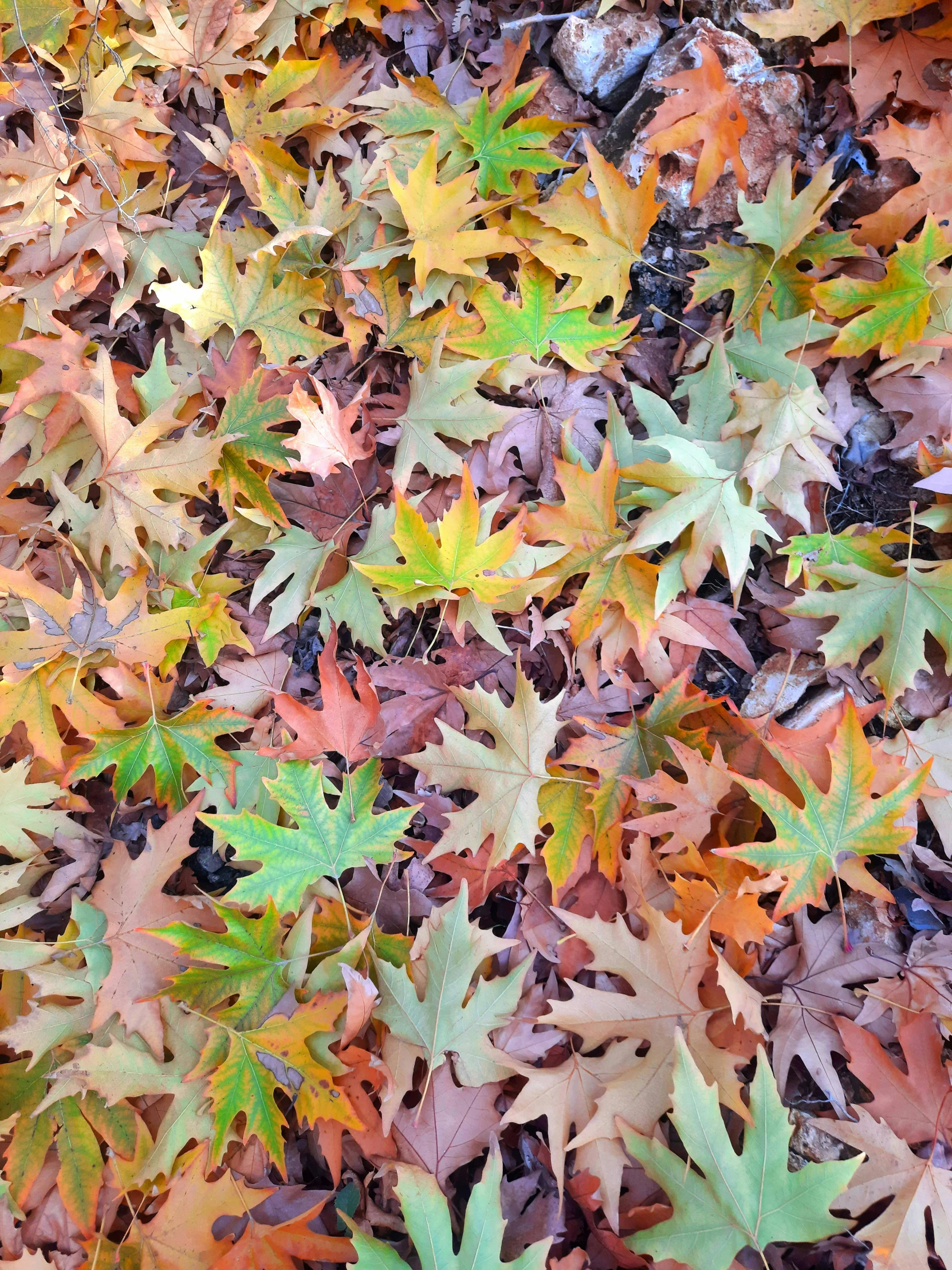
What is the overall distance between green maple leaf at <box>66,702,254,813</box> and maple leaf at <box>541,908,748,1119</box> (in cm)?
77

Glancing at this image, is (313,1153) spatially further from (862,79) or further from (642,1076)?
(862,79)

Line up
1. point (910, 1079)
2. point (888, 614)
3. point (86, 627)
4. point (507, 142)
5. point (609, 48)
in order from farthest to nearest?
1. point (609, 48)
2. point (507, 142)
3. point (86, 627)
4. point (888, 614)
5. point (910, 1079)

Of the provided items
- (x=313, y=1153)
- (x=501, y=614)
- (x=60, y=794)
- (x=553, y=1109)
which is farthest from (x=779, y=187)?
(x=313, y=1153)

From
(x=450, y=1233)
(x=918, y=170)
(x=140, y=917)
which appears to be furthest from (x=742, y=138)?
(x=450, y=1233)

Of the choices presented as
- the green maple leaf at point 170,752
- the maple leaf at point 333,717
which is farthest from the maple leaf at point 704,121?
the green maple leaf at point 170,752

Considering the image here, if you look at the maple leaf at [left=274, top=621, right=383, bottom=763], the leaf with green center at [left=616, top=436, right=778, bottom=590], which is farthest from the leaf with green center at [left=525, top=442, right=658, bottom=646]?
the maple leaf at [left=274, top=621, right=383, bottom=763]

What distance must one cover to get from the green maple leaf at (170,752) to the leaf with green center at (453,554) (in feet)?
1.52

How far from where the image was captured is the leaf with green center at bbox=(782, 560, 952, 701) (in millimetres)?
1416

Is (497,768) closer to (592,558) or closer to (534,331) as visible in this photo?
(592,558)

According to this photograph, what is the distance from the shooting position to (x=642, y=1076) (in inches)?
49.3

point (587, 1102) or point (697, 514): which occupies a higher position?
point (697, 514)

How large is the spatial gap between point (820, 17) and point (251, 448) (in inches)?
62.3

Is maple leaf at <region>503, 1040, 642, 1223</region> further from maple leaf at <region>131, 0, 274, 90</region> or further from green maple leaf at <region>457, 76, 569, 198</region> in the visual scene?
maple leaf at <region>131, 0, 274, 90</region>

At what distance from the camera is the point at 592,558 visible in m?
1.51
